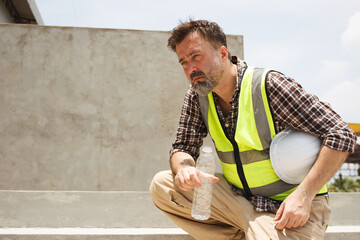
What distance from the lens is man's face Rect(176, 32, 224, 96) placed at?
214cm

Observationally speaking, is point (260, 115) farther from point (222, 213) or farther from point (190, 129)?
point (222, 213)

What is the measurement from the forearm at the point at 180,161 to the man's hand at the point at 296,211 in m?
0.67

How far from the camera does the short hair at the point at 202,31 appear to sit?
2260mm

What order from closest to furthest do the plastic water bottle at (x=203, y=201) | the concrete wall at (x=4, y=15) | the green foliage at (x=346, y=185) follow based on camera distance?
the plastic water bottle at (x=203, y=201) < the concrete wall at (x=4, y=15) < the green foliage at (x=346, y=185)

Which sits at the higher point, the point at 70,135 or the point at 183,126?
the point at 183,126

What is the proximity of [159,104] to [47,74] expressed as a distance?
6.56ft

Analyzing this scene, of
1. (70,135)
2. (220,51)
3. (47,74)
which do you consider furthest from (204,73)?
(47,74)

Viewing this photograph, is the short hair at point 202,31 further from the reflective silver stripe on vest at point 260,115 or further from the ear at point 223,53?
the reflective silver stripe on vest at point 260,115

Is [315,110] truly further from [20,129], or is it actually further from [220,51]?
[20,129]

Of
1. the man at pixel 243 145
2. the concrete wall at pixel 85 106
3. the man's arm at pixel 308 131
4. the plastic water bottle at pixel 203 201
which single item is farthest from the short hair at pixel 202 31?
the concrete wall at pixel 85 106

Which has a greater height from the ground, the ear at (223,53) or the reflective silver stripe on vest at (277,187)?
the ear at (223,53)

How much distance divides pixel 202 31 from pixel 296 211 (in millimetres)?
1376

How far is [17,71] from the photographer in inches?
207

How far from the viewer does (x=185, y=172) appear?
6.19 feet
